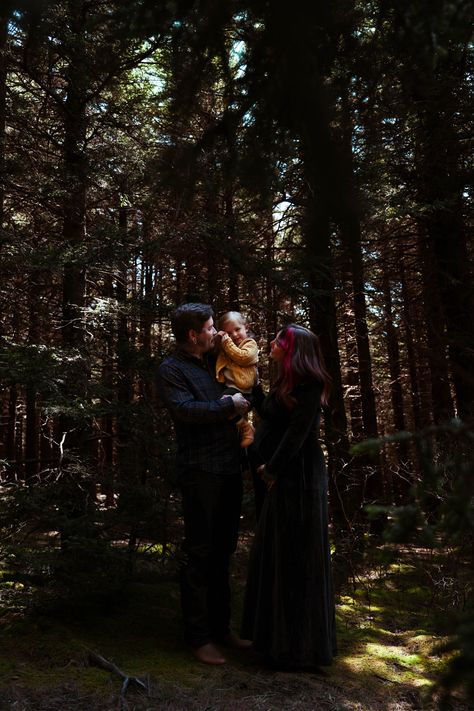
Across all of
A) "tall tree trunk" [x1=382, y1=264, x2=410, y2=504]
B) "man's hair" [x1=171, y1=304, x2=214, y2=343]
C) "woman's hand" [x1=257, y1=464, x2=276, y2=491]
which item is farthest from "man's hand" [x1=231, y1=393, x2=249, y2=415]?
"tall tree trunk" [x1=382, y1=264, x2=410, y2=504]

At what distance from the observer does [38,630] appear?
4.39 metres

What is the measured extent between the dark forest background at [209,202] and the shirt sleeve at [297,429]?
0.73 metres

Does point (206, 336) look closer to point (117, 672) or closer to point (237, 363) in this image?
point (237, 363)

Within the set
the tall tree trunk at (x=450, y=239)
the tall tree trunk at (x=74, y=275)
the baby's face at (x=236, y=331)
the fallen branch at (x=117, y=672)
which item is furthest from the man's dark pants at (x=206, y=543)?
the tall tree trunk at (x=450, y=239)

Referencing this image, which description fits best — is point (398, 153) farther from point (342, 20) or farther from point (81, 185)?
Result: point (342, 20)

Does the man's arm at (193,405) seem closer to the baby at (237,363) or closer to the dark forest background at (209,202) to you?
the baby at (237,363)

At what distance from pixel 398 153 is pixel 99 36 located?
4.08m

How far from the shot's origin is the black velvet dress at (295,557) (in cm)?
403

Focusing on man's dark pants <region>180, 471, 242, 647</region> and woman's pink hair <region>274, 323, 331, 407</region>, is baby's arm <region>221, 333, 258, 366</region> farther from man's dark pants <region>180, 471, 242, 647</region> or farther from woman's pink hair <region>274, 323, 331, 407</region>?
man's dark pants <region>180, 471, 242, 647</region>

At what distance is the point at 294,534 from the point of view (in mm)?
4152

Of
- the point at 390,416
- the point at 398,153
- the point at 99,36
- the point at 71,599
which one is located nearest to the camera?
the point at 71,599

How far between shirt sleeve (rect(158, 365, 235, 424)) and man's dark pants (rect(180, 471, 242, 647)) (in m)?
0.44

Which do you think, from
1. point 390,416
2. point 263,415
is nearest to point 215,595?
point 263,415

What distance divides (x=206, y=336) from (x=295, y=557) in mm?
1744
